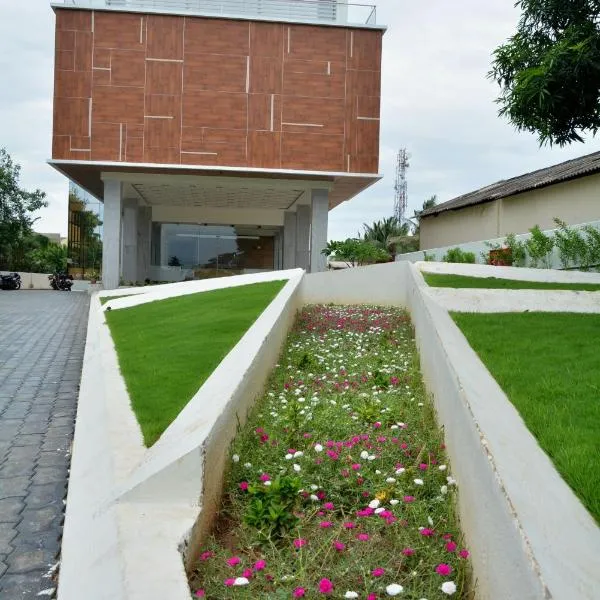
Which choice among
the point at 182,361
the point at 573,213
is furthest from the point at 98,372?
the point at 573,213

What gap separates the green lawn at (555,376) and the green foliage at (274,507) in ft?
4.77

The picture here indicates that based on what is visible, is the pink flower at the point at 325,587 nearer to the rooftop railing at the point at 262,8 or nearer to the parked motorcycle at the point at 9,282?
the rooftop railing at the point at 262,8

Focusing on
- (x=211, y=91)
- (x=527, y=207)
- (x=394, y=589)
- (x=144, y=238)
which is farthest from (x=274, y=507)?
(x=144, y=238)

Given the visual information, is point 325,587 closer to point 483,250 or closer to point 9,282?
point 483,250

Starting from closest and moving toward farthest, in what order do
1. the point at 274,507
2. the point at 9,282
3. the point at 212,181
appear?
the point at 274,507, the point at 212,181, the point at 9,282

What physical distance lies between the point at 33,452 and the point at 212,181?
22.5 meters

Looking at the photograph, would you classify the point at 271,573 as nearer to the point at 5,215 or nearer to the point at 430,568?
the point at 430,568

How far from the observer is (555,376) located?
5344 mm

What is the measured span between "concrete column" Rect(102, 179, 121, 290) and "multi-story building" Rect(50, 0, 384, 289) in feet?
0.20

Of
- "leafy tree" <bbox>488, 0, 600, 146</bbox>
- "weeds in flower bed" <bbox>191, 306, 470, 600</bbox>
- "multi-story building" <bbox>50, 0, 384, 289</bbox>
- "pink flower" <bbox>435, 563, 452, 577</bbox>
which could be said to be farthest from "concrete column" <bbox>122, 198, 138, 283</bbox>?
"pink flower" <bbox>435, 563, 452, 577</bbox>

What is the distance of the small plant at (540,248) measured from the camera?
675 inches

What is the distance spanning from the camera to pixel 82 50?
80.3ft

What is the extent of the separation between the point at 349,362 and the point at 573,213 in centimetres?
1438

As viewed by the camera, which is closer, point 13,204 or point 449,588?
point 449,588
